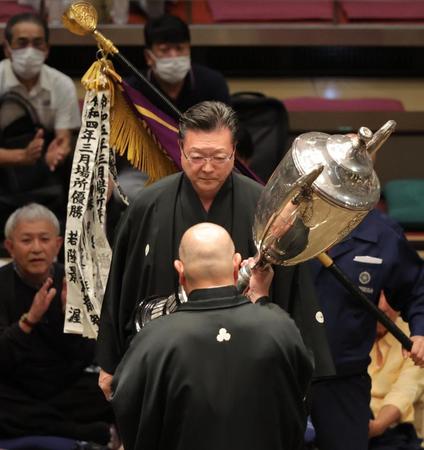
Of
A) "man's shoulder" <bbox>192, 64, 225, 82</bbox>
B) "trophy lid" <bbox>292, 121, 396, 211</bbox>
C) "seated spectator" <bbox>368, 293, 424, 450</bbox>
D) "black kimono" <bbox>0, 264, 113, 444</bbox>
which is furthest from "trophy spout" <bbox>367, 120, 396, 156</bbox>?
"man's shoulder" <bbox>192, 64, 225, 82</bbox>

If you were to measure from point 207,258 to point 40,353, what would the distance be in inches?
76.5

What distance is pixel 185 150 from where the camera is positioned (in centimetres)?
338

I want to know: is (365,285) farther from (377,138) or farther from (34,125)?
(34,125)

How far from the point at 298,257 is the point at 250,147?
2016 mm

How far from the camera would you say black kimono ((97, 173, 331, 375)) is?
11.4ft

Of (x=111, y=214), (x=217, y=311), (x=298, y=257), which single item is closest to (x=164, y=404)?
(x=217, y=311)

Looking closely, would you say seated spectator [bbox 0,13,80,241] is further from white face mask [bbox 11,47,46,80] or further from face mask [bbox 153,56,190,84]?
face mask [bbox 153,56,190,84]

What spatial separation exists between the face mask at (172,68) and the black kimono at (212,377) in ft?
7.73

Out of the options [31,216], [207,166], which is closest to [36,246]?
[31,216]

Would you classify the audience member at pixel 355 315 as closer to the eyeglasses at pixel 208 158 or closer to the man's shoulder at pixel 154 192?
the man's shoulder at pixel 154 192

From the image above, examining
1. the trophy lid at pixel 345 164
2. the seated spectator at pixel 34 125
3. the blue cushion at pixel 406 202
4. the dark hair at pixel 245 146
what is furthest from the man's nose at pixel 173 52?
the trophy lid at pixel 345 164

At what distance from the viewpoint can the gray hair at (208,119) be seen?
3357 mm

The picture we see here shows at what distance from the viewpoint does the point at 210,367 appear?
113 inches

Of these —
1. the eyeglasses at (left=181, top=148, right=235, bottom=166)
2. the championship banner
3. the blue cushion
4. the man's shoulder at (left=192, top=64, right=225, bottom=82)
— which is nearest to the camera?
the eyeglasses at (left=181, top=148, right=235, bottom=166)
